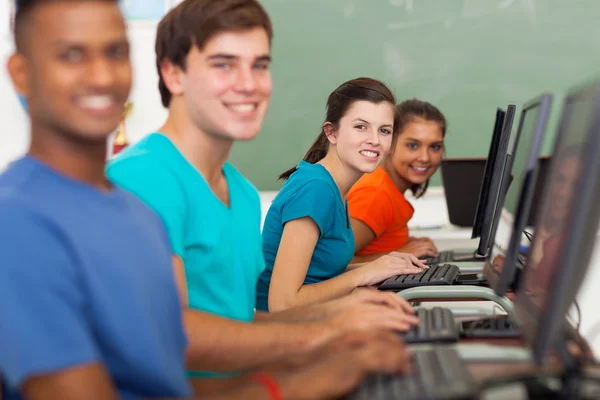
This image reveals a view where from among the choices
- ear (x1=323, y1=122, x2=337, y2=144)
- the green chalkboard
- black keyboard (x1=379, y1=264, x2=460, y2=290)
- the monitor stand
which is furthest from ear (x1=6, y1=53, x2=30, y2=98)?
the green chalkboard

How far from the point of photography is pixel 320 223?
6.39 ft

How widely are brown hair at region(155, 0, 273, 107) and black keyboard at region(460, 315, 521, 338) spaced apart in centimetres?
60

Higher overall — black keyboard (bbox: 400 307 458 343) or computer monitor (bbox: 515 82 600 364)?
computer monitor (bbox: 515 82 600 364)

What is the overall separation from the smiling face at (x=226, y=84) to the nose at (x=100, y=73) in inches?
14.8

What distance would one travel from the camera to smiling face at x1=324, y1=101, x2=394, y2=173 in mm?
2188

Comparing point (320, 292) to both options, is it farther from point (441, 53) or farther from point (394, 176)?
point (441, 53)

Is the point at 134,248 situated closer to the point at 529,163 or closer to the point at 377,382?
the point at 377,382

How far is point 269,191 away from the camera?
388cm

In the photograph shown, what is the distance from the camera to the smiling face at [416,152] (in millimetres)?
2891

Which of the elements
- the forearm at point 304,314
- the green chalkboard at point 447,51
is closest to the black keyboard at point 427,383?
the forearm at point 304,314

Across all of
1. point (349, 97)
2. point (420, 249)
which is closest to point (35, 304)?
point (349, 97)

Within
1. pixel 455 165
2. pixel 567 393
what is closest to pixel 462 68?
pixel 455 165

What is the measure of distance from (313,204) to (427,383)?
110cm

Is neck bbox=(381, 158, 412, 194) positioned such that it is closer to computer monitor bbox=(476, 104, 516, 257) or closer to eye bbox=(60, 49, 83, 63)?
computer monitor bbox=(476, 104, 516, 257)
